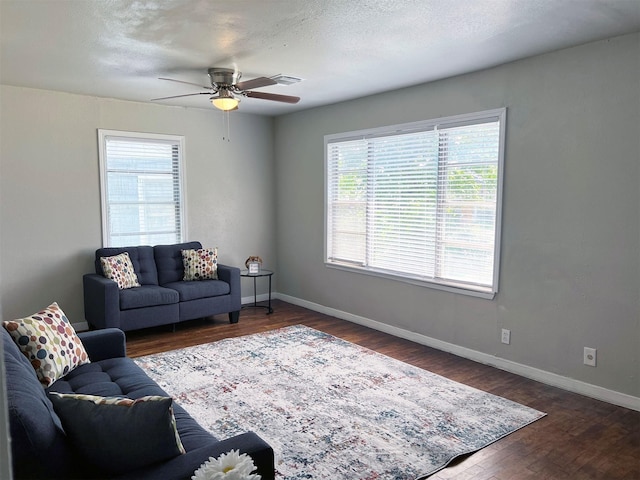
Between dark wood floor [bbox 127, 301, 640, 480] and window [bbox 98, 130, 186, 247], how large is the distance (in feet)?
4.27

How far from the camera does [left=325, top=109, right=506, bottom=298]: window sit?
4.10 metres

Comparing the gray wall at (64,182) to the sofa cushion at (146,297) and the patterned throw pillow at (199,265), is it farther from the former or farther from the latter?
the sofa cushion at (146,297)

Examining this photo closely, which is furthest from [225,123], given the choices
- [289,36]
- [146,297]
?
[289,36]

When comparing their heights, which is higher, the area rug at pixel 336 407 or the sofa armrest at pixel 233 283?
the sofa armrest at pixel 233 283

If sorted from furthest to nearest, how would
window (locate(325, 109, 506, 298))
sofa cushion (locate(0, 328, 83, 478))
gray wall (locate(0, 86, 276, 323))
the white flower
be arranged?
gray wall (locate(0, 86, 276, 323)) < window (locate(325, 109, 506, 298)) < sofa cushion (locate(0, 328, 83, 478)) < the white flower

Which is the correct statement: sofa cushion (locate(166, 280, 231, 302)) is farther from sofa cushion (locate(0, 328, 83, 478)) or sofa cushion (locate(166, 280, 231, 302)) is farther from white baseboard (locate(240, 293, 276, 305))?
sofa cushion (locate(0, 328, 83, 478))

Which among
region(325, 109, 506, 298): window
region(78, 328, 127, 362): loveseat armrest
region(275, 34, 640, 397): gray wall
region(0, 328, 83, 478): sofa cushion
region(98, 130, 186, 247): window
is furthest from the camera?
region(98, 130, 186, 247): window

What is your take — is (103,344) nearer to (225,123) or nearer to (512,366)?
(512,366)

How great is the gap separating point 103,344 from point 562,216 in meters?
3.39

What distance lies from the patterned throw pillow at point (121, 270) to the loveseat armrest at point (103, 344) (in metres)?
1.71

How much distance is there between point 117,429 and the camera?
5.01ft

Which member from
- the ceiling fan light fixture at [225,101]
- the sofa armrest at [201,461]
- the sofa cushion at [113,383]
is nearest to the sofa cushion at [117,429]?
the sofa armrest at [201,461]

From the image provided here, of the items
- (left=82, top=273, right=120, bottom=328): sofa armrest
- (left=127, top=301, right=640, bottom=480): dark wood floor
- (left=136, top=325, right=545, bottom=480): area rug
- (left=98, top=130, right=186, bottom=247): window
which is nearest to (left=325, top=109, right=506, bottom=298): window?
(left=127, top=301, right=640, bottom=480): dark wood floor

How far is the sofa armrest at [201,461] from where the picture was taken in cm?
154
